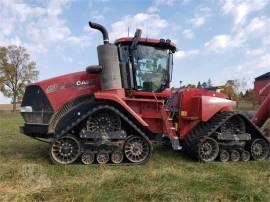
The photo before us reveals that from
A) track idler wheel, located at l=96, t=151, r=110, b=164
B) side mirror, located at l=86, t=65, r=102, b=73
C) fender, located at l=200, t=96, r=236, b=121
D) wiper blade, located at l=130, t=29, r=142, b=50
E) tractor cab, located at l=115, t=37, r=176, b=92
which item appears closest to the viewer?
track idler wheel, located at l=96, t=151, r=110, b=164

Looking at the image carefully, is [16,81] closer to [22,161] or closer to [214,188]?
[22,161]

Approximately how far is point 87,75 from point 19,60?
4940 centimetres

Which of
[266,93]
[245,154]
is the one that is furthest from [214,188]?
Result: [266,93]

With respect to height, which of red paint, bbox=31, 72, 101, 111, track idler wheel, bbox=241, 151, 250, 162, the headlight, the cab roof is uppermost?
the cab roof

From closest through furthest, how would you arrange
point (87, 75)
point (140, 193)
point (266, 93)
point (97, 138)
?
point (140, 193), point (97, 138), point (87, 75), point (266, 93)

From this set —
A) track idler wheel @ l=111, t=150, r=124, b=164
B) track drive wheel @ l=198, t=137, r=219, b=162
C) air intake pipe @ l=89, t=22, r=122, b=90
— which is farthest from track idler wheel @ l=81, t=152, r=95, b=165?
track drive wheel @ l=198, t=137, r=219, b=162

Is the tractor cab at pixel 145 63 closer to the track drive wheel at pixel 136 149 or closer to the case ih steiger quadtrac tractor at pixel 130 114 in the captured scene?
the case ih steiger quadtrac tractor at pixel 130 114

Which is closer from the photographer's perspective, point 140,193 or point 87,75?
point 140,193

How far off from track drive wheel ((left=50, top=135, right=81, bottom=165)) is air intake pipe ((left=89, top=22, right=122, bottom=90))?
1386mm

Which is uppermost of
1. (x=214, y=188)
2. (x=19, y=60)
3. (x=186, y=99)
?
(x=19, y=60)

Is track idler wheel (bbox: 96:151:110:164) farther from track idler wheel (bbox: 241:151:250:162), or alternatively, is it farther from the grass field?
track idler wheel (bbox: 241:151:250:162)

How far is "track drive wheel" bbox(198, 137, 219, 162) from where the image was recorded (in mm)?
8820

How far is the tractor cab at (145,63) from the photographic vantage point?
8867mm

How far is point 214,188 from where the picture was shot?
5.87 metres
